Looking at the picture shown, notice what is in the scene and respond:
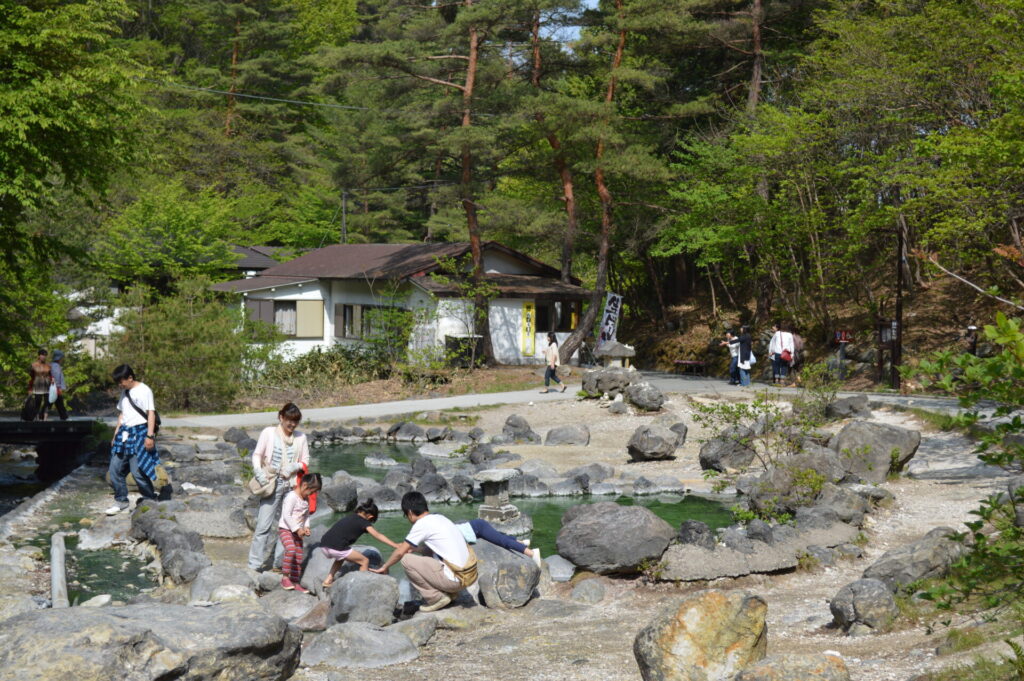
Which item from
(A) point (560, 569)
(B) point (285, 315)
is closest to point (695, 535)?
(A) point (560, 569)

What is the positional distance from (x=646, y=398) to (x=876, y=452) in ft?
28.3

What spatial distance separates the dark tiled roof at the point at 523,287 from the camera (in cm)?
3200

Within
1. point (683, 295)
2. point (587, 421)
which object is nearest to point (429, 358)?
point (587, 421)

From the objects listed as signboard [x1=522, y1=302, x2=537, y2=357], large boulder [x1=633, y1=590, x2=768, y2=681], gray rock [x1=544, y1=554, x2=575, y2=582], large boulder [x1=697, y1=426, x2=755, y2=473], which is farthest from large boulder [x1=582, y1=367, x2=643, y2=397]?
large boulder [x1=633, y1=590, x2=768, y2=681]

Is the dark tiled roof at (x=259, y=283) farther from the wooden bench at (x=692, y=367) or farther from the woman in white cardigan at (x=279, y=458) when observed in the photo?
the woman in white cardigan at (x=279, y=458)

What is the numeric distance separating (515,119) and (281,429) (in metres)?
20.9

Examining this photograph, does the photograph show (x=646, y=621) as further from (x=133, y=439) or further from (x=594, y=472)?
(x=594, y=472)

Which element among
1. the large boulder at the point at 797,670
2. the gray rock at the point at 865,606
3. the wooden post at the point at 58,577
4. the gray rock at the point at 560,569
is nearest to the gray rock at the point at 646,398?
the gray rock at the point at 560,569

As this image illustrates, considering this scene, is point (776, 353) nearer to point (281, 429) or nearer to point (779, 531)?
point (779, 531)

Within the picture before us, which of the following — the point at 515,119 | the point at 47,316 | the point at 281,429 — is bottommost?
the point at 281,429

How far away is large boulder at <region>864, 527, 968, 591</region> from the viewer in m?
A: 9.21

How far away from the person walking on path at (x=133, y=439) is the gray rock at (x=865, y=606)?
27.0 ft

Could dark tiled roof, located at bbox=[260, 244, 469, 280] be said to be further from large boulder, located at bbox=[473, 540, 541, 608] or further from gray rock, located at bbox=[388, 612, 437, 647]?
gray rock, located at bbox=[388, 612, 437, 647]

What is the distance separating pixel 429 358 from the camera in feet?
96.3
